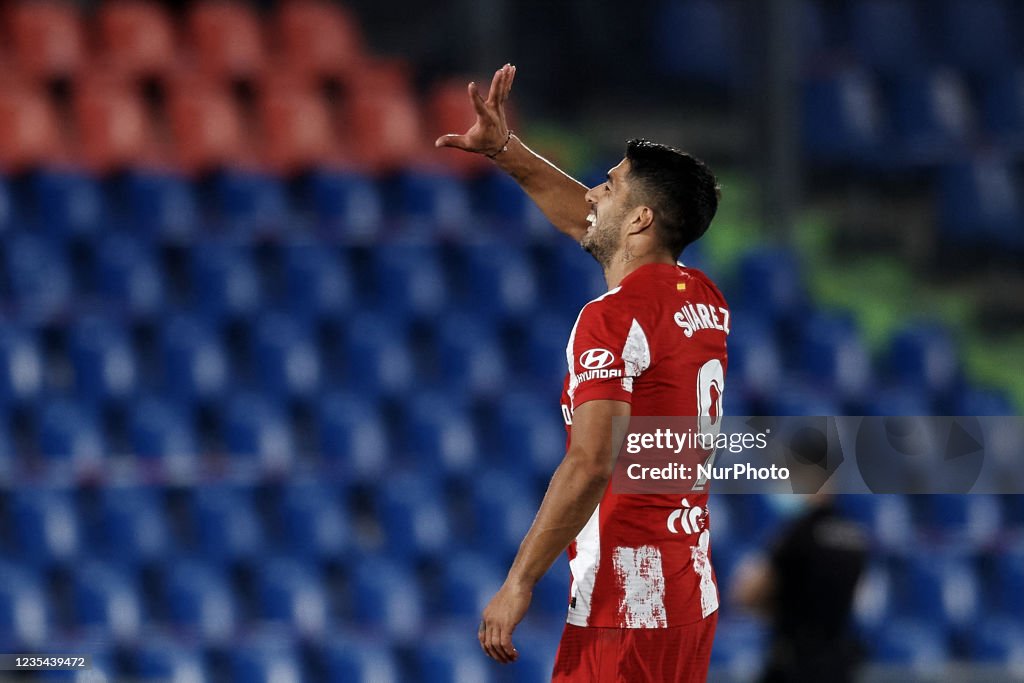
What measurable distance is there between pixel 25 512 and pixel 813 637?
9.52 feet

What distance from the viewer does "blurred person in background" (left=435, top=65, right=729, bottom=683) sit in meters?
2.89

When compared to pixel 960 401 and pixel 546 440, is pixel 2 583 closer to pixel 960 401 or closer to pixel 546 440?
pixel 546 440

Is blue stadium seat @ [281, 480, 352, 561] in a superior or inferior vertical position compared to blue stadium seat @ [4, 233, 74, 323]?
inferior

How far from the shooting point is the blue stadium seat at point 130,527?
6117 millimetres

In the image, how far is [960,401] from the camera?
7621mm

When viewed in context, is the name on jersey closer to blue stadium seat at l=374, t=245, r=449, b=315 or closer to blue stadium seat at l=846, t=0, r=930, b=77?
blue stadium seat at l=374, t=245, r=449, b=315

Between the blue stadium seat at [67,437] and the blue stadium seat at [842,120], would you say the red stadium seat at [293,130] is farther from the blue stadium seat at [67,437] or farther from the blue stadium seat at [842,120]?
the blue stadium seat at [842,120]

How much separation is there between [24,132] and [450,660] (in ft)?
9.62

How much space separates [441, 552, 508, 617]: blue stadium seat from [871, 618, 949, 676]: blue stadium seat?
1.55 m

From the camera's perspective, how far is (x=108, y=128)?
7.33 metres

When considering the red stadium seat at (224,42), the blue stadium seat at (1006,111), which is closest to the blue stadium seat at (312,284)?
the red stadium seat at (224,42)

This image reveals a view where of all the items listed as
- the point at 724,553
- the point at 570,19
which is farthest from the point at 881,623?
the point at 570,19

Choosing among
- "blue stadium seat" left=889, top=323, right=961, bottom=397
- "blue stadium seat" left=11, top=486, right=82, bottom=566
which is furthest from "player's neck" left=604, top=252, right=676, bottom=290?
"blue stadium seat" left=889, top=323, right=961, bottom=397

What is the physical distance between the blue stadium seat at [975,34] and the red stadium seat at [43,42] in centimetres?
451
